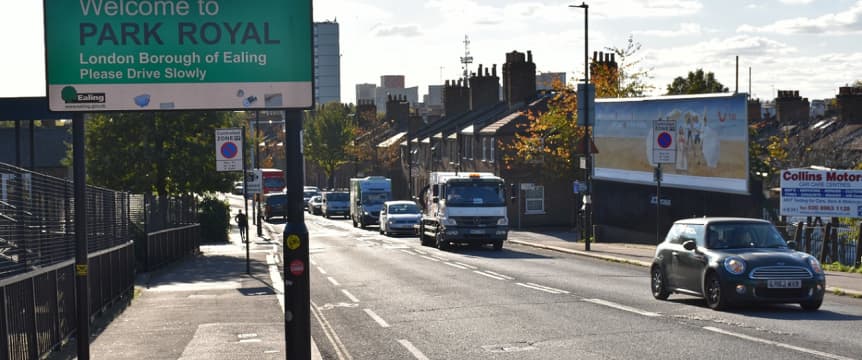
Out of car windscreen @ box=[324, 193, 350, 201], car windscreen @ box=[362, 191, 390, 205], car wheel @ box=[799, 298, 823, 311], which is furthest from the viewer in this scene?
car windscreen @ box=[324, 193, 350, 201]

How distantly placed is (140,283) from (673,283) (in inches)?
520

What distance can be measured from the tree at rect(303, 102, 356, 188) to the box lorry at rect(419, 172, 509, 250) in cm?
7715

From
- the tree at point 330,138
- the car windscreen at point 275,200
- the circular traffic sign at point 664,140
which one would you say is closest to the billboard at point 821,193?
the circular traffic sign at point 664,140

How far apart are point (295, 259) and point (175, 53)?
7.31 ft

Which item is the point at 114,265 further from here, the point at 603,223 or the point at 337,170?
the point at 337,170

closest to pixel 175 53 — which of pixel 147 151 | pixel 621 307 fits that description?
pixel 621 307

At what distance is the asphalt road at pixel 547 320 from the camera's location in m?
13.7

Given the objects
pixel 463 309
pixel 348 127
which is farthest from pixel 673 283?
pixel 348 127

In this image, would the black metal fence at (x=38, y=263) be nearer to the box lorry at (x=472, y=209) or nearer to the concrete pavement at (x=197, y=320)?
the concrete pavement at (x=197, y=320)

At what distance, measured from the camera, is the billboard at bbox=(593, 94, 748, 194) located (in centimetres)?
3775

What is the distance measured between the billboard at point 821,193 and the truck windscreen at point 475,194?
39.7ft

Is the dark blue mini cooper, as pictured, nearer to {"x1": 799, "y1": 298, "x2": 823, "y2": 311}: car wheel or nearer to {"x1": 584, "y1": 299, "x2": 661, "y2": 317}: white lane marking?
{"x1": 799, "y1": 298, "x2": 823, "y2": 311}: car wheel

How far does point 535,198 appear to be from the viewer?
65.4 m

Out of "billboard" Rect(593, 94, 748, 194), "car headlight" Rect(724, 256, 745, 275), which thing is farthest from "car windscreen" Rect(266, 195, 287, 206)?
"car headlight" Rect(724, 256, 745, 275)
